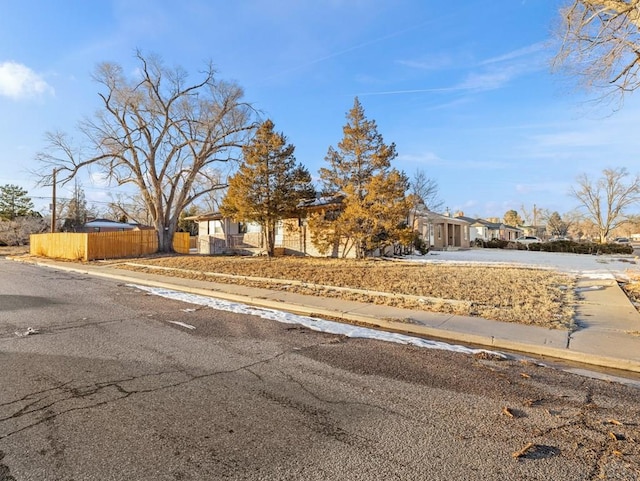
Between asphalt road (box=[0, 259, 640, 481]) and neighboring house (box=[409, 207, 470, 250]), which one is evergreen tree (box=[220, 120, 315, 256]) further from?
asphalt road (box=[0, 259, 640, 481])

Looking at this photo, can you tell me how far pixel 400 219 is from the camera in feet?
60.3

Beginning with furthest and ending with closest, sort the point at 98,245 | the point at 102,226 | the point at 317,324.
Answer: the point at 102,226 < the point at 98,245 < the point at 317,324

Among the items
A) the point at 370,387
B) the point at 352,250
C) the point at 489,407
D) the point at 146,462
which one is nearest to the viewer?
the point at 146,462

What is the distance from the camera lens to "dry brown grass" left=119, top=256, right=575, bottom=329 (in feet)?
25.9

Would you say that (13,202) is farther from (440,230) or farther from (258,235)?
(440,230)

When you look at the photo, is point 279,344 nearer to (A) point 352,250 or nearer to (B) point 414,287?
(B) point 414,287

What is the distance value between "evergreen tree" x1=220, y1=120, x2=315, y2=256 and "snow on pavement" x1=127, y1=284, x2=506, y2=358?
10836 millimetres

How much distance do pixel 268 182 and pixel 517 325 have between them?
16.3m

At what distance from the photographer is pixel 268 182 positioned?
21047 mm

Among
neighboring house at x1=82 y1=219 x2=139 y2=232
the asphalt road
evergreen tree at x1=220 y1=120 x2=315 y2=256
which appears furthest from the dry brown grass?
neighboring house at x1=82 y1=219 x2=139 y2=232

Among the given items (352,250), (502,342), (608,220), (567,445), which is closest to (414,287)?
(502,342)

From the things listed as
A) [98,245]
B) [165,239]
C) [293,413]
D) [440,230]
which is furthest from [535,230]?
[293,413]

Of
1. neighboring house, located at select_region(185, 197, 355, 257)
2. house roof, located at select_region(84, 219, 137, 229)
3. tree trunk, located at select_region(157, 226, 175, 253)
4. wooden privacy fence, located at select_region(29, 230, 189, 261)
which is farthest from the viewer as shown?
house roof, located at select_region(84, 219, 137, 229)

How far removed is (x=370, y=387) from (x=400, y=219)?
1485cm
